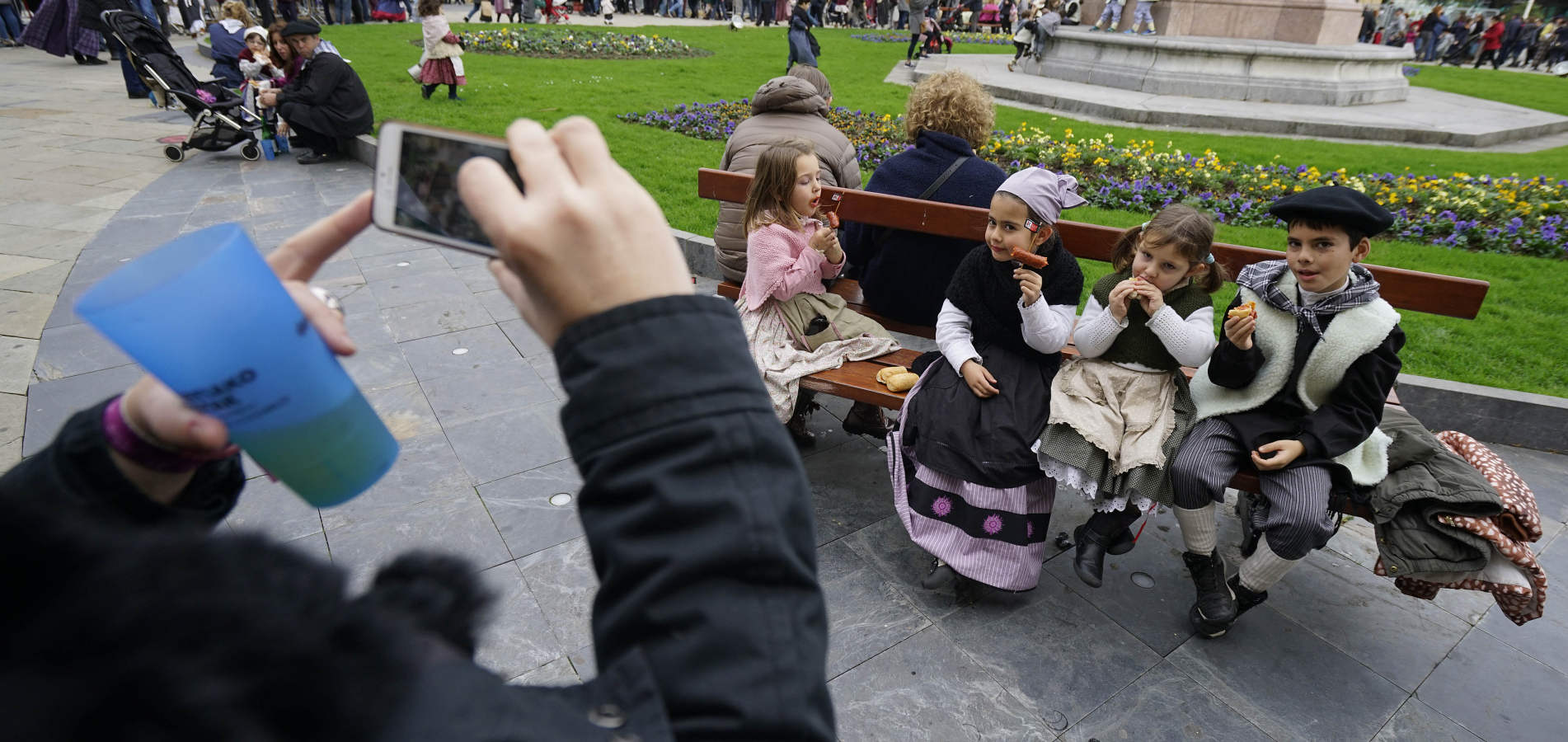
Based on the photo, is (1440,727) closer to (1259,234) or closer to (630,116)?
(1259,234)

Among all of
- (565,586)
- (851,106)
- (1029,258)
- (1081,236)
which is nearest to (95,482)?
(565,586)

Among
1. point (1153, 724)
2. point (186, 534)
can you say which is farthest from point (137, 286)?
point (1153, 724)

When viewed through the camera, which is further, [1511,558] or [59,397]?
[59,397]

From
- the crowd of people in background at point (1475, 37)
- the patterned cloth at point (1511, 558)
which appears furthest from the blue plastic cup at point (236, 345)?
the crowd of people in background at point (1475, 37)

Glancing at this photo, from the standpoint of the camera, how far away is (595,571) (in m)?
0.68

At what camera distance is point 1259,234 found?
6645 mm

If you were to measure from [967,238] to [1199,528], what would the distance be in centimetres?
147

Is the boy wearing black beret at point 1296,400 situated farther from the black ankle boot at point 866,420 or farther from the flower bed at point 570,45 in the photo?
the flower bed at point 570,45

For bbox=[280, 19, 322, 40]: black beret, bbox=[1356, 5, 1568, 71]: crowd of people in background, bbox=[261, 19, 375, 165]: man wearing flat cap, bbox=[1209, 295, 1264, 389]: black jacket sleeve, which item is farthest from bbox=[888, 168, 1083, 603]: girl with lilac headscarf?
bbox=[1356, 5, 1568, 71]: crowd of people in background

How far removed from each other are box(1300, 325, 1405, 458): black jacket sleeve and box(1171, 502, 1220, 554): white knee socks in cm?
36

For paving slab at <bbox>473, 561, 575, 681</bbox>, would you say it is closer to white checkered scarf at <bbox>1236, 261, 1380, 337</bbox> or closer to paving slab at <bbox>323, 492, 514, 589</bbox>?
paving slab at <bbox>323, 492, 514, 589</bbox>

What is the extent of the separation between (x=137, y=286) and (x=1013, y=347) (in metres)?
2.74

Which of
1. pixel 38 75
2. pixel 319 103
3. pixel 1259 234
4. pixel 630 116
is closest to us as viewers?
pixel 1259 234

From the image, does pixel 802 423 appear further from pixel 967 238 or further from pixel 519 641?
pixel 519 641
